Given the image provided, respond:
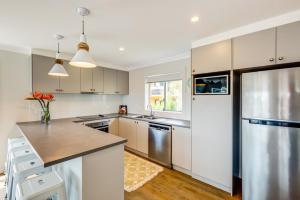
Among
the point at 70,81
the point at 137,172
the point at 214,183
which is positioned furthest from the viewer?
the point at 70,81

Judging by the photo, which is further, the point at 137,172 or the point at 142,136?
the point at 142,136

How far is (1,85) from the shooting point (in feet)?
8.61

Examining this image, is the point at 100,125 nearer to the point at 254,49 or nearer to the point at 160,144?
the point at 160,144

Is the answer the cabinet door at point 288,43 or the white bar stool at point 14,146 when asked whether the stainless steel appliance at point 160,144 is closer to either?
the cabinet door at point 288,43

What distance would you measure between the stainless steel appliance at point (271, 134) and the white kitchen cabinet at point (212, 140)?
27cm

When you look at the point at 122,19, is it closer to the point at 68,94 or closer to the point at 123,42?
the point at 123,42

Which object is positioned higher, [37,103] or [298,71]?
[298,71]

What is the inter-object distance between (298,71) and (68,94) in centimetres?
403

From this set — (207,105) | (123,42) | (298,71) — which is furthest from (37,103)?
(298,71)

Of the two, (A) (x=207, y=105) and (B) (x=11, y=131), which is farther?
(B) (x=11, y=131)

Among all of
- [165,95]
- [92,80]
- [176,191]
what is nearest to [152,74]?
[165,95]

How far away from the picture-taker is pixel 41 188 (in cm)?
121

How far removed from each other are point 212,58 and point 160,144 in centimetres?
190

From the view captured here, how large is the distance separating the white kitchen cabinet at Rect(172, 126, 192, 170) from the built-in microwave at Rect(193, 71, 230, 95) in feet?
2.43
